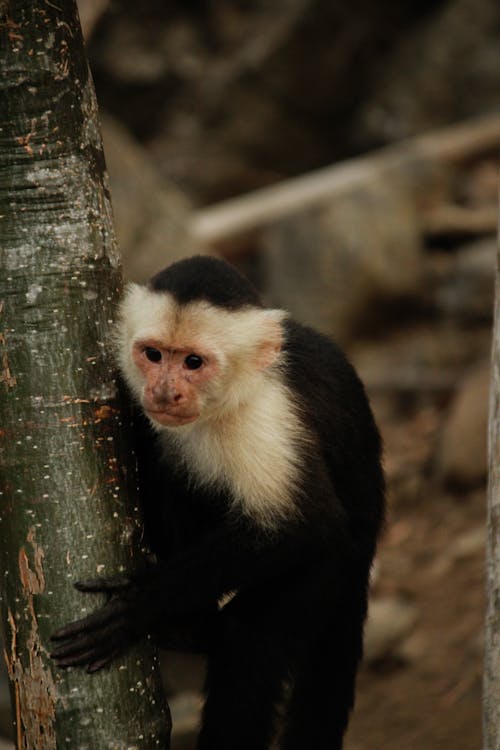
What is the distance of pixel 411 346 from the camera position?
793cm

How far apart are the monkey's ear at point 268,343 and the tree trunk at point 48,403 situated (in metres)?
0.57

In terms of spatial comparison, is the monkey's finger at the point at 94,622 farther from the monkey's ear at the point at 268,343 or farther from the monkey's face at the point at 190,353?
the monkey's ear at the point at 268,343

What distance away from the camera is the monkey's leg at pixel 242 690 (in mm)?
2793

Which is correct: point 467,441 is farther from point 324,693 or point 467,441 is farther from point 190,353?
point 190,353

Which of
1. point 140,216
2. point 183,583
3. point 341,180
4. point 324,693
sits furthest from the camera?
point 341,180

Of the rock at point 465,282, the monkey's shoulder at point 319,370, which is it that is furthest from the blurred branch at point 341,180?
the monkey's shoulder at point 319,370

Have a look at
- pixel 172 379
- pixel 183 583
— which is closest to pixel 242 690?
pixel 183 583

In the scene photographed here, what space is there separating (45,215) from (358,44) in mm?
8221

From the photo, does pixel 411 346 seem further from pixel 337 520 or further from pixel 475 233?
pixel 337 520

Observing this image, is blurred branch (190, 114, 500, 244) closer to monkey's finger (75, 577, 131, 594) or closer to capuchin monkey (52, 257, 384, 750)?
capuchin monkey (52, 257, 384, 750)

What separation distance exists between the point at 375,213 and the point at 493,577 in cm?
547

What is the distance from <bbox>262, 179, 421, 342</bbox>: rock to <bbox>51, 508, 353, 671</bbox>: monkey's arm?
501 centimetres

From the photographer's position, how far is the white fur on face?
2752 millimetres

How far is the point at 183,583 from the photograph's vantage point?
8.73 feet
